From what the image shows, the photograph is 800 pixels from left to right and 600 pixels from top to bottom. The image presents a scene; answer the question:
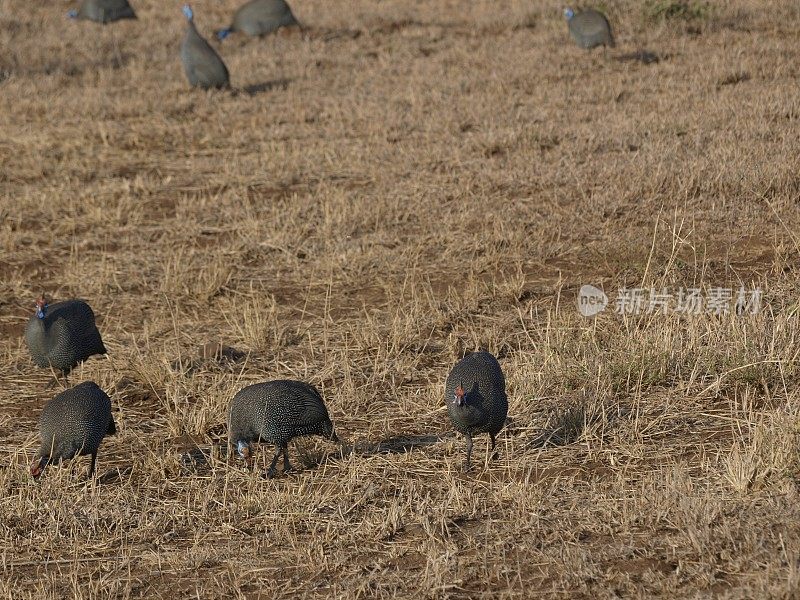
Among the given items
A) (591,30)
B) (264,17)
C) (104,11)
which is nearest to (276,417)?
(591,30)

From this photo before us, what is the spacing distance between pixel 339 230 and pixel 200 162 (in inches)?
85.2

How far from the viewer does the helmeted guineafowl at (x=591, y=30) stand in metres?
11.3

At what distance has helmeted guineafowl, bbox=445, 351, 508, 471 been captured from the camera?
4.00m

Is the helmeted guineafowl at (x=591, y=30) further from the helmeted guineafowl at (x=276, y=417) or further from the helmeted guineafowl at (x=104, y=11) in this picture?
the helmeted guineafowl at (x=276, y=417)

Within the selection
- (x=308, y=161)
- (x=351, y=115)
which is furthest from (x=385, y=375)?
(x=351, y=115)

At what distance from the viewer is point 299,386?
4.34m

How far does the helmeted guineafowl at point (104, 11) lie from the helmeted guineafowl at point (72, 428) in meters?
10.9

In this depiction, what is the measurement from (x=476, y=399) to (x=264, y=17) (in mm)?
10281

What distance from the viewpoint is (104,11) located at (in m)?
14.4

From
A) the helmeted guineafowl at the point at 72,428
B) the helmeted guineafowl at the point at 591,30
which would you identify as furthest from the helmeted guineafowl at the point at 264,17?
the helmeted guineafowl at the point at 72,428

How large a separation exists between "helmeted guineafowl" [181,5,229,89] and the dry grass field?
20 cm

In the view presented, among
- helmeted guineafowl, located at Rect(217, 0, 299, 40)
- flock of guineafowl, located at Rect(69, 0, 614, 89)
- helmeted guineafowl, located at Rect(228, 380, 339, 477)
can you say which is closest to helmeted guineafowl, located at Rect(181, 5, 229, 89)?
flock of guineafowl, located at Rect(69, 0, 614, 89)

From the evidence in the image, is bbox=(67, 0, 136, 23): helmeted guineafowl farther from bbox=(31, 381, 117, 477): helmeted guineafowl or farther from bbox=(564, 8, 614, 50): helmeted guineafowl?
bbox=(31, 381, 117, 477): helmeted guineafowl

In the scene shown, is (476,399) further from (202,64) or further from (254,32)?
(254,32)
